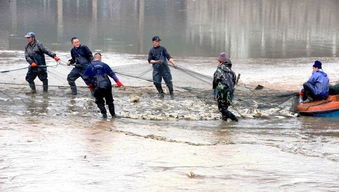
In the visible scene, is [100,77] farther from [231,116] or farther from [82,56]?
[82,56]

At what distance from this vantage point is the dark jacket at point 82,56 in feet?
49.9

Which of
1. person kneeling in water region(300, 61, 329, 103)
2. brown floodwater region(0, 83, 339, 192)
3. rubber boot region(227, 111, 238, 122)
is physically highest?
person kneeling in water region(300, 61, 329, 103)

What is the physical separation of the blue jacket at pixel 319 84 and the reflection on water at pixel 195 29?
12400mm

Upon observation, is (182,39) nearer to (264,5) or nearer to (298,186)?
Result: (298,186)

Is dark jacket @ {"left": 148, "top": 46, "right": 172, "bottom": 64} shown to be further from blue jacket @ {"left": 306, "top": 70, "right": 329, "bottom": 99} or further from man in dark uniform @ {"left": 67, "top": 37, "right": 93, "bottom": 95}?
blue jacket @ {"left": 306, "top": 70, "right": 329, "bottom": 99}

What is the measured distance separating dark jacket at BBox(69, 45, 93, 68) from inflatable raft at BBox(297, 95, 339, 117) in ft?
15.7

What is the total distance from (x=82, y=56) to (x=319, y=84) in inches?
207

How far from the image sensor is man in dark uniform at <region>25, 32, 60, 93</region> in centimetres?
1543

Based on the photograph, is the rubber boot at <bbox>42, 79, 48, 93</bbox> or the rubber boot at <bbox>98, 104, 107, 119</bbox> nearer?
the rubber boot at <bbox>98, 104, 107, 119</bbox>

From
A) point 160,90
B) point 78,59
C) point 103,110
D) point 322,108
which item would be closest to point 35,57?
point 78,59

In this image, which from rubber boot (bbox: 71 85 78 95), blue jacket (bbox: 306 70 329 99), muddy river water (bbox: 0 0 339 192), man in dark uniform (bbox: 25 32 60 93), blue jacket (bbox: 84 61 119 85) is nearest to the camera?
muddy river water (bbox: 0 0 339 192)

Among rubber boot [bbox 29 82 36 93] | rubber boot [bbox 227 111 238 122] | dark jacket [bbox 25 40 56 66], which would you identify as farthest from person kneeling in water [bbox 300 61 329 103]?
rubber boot [bbox 29 82 36 93]

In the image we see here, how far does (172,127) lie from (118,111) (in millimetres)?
1982

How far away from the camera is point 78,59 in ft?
50.3
